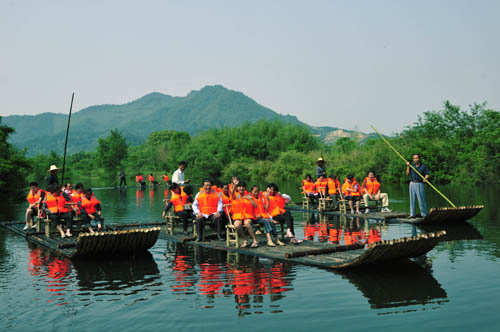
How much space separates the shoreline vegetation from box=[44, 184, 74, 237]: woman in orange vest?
20.9 meters

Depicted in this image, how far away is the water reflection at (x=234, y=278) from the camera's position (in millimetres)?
8609

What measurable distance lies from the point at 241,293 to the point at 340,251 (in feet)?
12.0

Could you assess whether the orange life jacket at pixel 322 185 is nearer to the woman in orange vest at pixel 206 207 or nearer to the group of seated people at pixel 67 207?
the woman in orange vest at pixel 206 207

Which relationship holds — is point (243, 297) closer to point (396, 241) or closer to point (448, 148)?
point (396, 241)

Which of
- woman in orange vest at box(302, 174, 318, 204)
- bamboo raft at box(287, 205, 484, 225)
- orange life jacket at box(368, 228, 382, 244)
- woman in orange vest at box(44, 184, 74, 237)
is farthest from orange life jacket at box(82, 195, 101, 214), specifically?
woman in orange vest at box(302, 174, 318, 204)

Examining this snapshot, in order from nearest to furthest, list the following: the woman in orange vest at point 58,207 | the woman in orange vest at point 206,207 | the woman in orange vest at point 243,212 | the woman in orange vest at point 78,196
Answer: the woman in orange vest at point 243,212 < the woman in orange vest at point 206,207 < the woman in orange vest at point 58,207 < the woman in orange vest at point 78,196

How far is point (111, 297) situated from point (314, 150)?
6222 centimetres

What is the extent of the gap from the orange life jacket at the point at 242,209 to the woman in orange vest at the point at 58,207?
4.97m

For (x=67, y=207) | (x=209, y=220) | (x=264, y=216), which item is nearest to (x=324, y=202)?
(x=209, y=220)

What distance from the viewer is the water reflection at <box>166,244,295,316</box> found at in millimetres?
8609

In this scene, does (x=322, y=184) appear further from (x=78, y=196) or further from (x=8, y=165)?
(x=8, y=165)

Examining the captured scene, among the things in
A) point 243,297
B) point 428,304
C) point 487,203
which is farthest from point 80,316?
point 487,203

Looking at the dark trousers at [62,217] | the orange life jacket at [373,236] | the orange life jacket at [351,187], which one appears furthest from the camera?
the orange life jacket at [351,187]

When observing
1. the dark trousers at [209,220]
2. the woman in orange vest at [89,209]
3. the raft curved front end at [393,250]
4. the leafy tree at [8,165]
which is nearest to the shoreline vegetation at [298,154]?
the leafy tree at [8,165]
